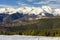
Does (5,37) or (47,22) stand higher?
(5,37)

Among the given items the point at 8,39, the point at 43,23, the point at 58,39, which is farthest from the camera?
the point at 43,23

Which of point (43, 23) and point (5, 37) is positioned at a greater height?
point (5, 37)

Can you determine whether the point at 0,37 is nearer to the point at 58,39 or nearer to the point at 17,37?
the point at 17,37

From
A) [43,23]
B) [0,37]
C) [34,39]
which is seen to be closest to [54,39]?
[34,39]

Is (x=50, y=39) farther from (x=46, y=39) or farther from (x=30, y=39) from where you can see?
(x=30, y=39)

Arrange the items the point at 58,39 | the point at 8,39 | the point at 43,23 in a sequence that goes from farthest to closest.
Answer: the point at 43,23 < the point at 8,39 < the point at 58,39

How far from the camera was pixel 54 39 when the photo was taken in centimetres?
1074

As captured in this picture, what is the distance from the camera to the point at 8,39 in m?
11.4

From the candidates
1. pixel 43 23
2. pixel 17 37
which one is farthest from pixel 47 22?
pixel 17 37

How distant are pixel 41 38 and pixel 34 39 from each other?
442mm

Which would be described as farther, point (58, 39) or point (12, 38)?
point (12, 38)

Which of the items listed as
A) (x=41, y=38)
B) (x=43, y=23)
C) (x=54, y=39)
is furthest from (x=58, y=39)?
(x=43, y=23)

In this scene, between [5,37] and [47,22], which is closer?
[5,37]

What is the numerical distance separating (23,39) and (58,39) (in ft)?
7.09
